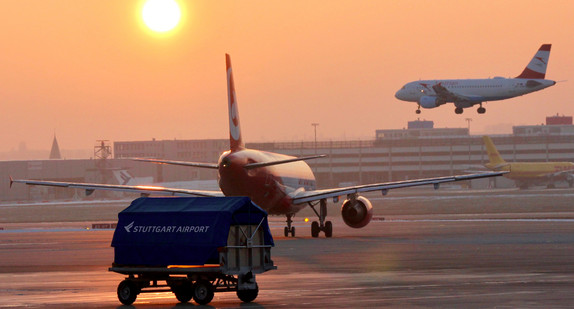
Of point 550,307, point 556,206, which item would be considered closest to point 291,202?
point 550,307

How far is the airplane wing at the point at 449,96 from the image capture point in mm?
134250

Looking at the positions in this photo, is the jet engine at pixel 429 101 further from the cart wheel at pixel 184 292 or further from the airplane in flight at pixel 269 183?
the cart wheel at pixel 184 292

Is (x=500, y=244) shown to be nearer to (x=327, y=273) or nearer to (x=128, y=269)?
(x=327, y=273)

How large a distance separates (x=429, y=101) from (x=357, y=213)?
79.0 meters

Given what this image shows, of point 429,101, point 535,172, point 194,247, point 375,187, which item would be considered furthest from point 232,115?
point 535,172

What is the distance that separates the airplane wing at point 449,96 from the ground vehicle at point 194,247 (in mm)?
110548

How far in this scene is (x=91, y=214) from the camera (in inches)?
3939

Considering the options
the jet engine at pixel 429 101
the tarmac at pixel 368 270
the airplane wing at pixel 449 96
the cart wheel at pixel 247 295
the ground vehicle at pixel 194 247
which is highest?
the airplane wing at pixel 449 96

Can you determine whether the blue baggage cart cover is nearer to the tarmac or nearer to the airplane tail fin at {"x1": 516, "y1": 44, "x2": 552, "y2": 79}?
the tarmac

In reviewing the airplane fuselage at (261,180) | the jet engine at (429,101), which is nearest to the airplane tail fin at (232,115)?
the airplane fuselage at (261,180)

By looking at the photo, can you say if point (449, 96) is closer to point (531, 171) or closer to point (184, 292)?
point (531, 171)

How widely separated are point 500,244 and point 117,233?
2304cm

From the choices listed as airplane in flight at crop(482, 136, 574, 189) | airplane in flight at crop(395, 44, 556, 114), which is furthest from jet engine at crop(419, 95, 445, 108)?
airplane in flight at crop(482, 136, 574, 189)

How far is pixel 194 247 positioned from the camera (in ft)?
81.9
